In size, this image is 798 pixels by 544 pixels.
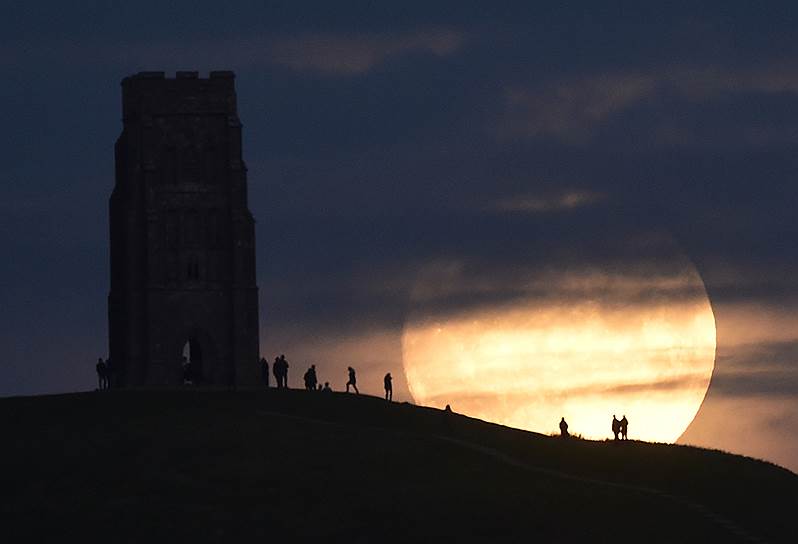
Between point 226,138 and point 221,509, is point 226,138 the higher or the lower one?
the higher one

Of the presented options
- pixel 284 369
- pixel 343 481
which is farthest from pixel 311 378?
pixel 343 481

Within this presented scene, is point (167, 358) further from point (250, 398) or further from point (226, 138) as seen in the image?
point (250, 398)

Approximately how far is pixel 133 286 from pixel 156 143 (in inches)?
310

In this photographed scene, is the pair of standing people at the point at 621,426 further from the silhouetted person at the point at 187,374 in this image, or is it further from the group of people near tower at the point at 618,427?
the silhouetted person at the point at 187,374

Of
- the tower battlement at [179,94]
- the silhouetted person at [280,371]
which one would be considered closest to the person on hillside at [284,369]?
the silhouetted person at [280,371]

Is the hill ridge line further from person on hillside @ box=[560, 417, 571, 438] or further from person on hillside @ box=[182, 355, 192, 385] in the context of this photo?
person on hillside @ box=[182, 355, 192, 385]

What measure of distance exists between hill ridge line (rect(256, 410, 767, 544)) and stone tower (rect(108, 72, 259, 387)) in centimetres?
2688

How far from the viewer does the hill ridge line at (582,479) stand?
8450 cm

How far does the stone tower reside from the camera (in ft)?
436

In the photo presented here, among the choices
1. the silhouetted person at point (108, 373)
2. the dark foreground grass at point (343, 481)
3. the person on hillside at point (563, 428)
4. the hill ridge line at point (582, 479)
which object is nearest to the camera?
the dark foreground grass at point (343, 481)

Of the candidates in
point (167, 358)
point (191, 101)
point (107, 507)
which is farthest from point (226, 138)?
point (107, 507)

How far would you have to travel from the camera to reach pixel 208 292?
134 metres

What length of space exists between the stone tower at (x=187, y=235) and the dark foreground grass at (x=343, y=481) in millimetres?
24556

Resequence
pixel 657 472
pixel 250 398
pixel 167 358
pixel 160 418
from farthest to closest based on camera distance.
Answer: pixel 167 358 → pixel 250 398 → pixel 160 418 → pixel 657 472
